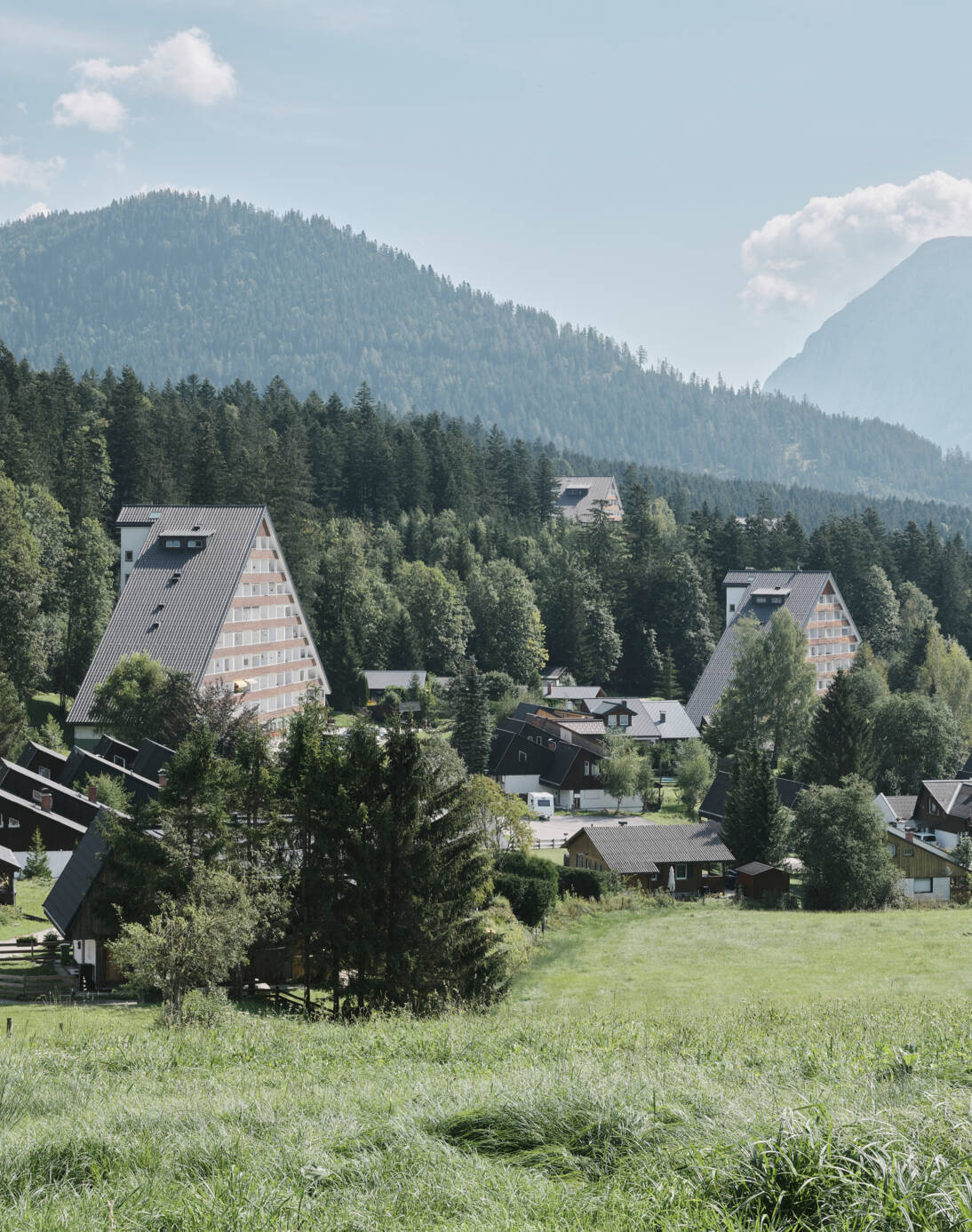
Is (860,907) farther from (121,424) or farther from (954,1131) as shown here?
(121,424)

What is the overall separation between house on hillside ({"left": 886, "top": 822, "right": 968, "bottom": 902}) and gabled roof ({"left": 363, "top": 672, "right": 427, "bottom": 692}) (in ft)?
133

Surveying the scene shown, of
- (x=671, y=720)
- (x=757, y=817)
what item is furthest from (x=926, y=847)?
(x=671, y=720)

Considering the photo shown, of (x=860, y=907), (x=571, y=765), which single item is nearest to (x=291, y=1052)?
(x=860, y=907)

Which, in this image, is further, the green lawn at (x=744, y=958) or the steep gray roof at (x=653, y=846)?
the steep gray roof at (x=653, y=846)

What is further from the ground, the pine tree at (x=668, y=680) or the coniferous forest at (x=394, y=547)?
the coniferous forest at (x=394, y=547)

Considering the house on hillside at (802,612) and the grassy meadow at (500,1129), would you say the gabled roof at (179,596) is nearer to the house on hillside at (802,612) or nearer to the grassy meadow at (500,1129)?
the house on hillside at (802,612)

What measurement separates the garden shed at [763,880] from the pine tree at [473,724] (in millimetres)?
23656

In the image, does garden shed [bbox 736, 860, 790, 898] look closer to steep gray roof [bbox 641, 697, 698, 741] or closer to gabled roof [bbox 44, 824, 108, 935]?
steep gray roof [bbox 641, 697, 698, 741]

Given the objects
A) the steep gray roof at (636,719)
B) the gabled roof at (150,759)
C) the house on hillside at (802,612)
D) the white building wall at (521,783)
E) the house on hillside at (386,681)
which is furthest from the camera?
the house on hillside at (802,612)

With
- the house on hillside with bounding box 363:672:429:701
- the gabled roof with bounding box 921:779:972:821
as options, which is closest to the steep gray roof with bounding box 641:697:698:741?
the house on hillside with bounding box 363:672:429:701

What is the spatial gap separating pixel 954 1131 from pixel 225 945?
1774 centimetres

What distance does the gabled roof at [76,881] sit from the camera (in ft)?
93.8

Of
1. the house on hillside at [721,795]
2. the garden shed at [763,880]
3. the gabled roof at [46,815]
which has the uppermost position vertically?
the gabled roof at [46,815]

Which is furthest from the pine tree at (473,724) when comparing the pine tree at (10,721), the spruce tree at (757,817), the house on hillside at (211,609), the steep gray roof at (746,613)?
the pine tree at (10,721)
